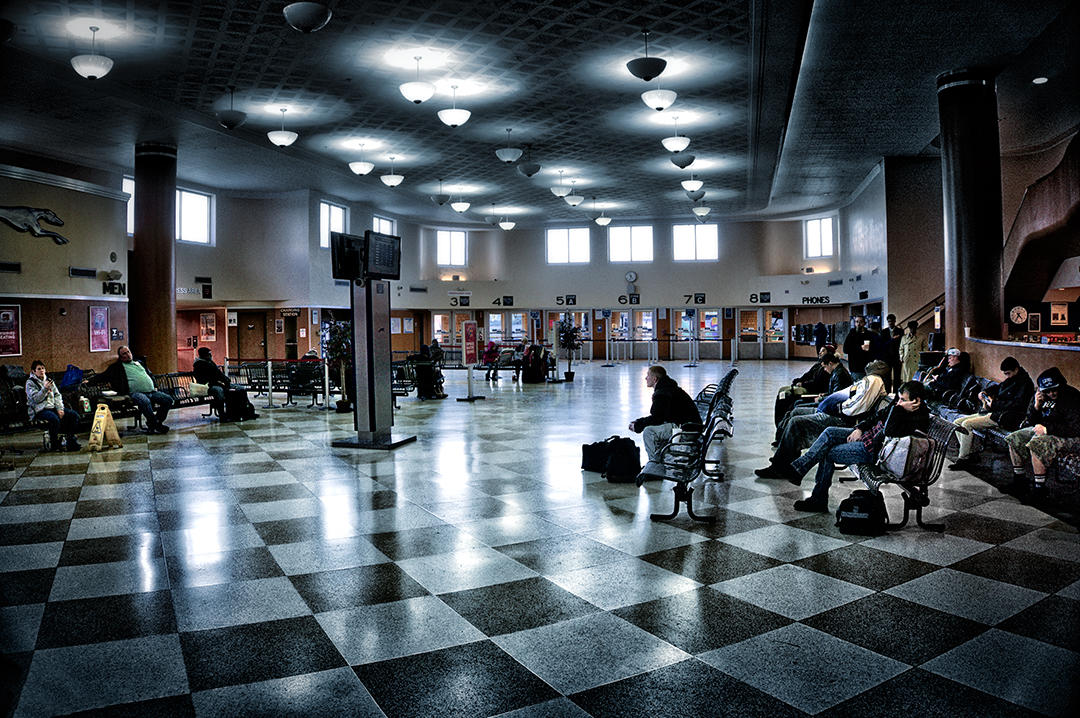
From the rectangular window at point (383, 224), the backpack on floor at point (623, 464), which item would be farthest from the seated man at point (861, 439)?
the rectangular window at point (383, 224)

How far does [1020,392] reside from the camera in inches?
281

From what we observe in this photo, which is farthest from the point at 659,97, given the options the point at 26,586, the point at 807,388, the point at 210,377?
the point at 26,586

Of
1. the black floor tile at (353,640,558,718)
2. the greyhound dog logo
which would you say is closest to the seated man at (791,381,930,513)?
the black floor tile at (353,640,558,718)

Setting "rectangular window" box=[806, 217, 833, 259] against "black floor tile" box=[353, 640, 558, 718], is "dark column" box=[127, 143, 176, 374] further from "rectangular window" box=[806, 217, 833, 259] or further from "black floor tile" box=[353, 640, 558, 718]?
"rectangular window" box=[806, 217, 833, 259]

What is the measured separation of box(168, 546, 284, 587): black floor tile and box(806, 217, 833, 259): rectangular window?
27.4m

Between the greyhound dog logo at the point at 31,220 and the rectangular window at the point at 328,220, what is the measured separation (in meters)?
8.92

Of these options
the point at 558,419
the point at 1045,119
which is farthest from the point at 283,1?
the point at 1045,119

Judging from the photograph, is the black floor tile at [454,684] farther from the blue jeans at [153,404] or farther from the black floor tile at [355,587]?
the blue jeans at [153,404]

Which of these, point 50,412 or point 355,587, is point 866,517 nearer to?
point 355,587

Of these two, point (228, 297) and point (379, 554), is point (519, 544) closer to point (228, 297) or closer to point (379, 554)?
point (379, 554)

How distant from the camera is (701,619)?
3.61m

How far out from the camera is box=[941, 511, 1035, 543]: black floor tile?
4.96m

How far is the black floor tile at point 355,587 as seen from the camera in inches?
153

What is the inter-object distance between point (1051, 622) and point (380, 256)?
7.62 m
